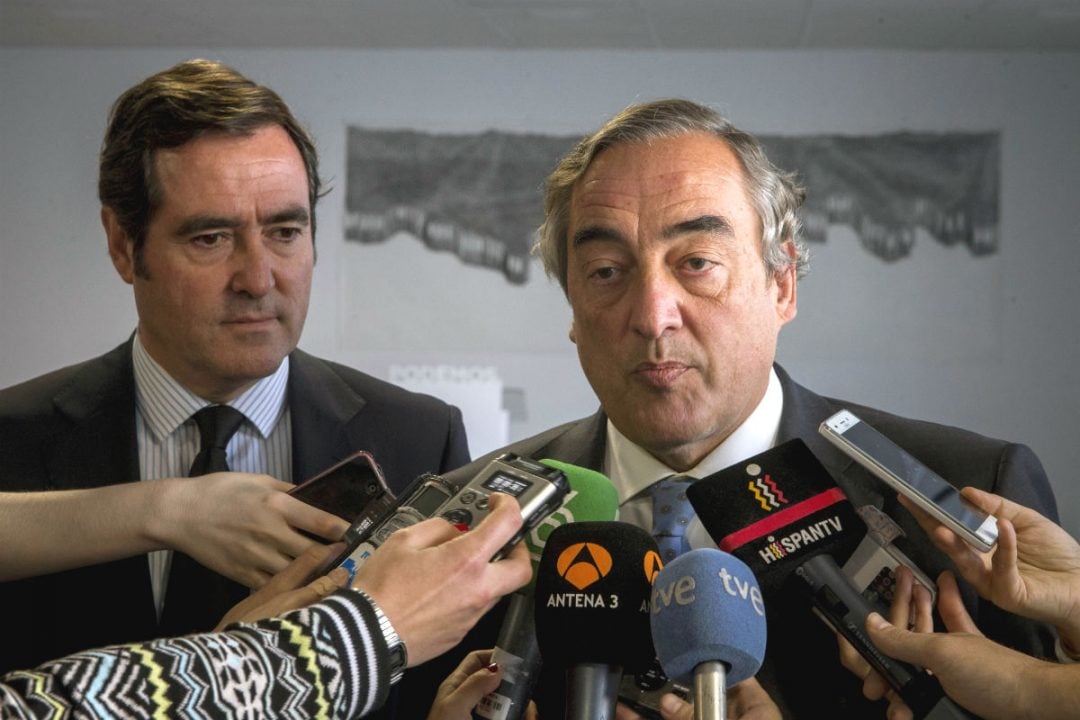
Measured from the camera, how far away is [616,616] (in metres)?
1.15

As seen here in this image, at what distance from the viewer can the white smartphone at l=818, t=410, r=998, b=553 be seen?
1169 mm

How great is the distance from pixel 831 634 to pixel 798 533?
0.76ft

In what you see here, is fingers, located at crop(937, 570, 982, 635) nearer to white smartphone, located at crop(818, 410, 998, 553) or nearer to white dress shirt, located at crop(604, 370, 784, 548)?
white smartphone, located at crop(818, 410, 998, 553)

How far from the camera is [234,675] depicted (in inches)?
44.4

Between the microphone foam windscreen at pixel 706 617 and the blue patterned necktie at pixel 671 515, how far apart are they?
447 millimetres

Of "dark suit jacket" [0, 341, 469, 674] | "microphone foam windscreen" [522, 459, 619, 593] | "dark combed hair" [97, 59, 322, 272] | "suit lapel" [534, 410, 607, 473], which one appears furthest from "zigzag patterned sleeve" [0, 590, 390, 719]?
"dark combed hair" [97, 59, 322, 272]

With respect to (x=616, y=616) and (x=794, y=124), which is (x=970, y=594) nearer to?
(x=616, y=616)

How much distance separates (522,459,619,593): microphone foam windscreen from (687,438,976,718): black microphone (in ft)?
0.34

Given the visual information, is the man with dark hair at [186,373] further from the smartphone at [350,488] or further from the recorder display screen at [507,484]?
the recorder display screen at [507,484]

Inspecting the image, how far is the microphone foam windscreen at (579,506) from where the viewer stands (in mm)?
1365

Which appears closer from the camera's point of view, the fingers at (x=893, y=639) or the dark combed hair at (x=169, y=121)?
the fingers at (x=893, y=639)

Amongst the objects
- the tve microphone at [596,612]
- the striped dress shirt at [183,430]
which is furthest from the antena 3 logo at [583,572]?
the striped dress shirt at [183,430]

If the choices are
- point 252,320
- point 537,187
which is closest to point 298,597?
point 252,320

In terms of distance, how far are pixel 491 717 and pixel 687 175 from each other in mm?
777
